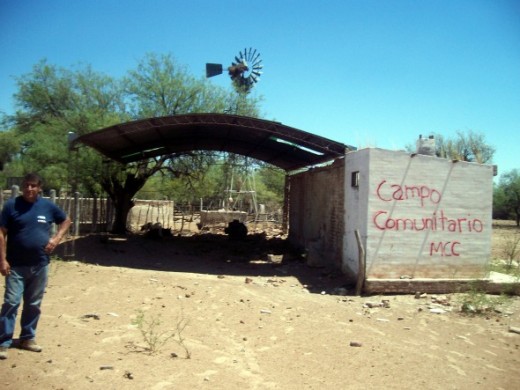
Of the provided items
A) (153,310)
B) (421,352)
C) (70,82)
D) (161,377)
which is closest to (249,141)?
(153,310)

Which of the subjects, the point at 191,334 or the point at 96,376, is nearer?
the point at 96,376

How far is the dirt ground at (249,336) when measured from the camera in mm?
4453

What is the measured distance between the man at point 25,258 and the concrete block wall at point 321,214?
25.1 ft

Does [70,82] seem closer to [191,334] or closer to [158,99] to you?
[158,99]

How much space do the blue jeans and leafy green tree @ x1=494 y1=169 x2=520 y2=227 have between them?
158ft

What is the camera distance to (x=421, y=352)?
581cm

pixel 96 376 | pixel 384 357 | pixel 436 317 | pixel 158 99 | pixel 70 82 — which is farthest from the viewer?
pixel 70 82

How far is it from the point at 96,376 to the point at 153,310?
8.65 feet

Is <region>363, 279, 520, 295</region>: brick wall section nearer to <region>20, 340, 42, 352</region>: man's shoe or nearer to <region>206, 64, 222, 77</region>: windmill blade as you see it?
<region>20, 340, 42, 352</region>: man's shoe

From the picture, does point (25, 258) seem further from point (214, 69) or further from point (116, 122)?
point (214, 69)

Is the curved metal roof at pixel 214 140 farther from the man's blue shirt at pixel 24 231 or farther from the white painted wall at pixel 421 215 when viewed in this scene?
the man's blue shirt at pixel 24 231

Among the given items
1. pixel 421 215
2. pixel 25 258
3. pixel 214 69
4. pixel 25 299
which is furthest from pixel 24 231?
pixel 214 69

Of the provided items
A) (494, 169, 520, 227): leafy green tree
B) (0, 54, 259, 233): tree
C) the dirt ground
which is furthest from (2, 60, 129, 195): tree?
(494, 169, 520, 227): leafy green tree

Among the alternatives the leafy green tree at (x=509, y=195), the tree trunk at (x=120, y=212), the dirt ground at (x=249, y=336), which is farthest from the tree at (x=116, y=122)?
the leafy green tree at (x=509, y=195)
